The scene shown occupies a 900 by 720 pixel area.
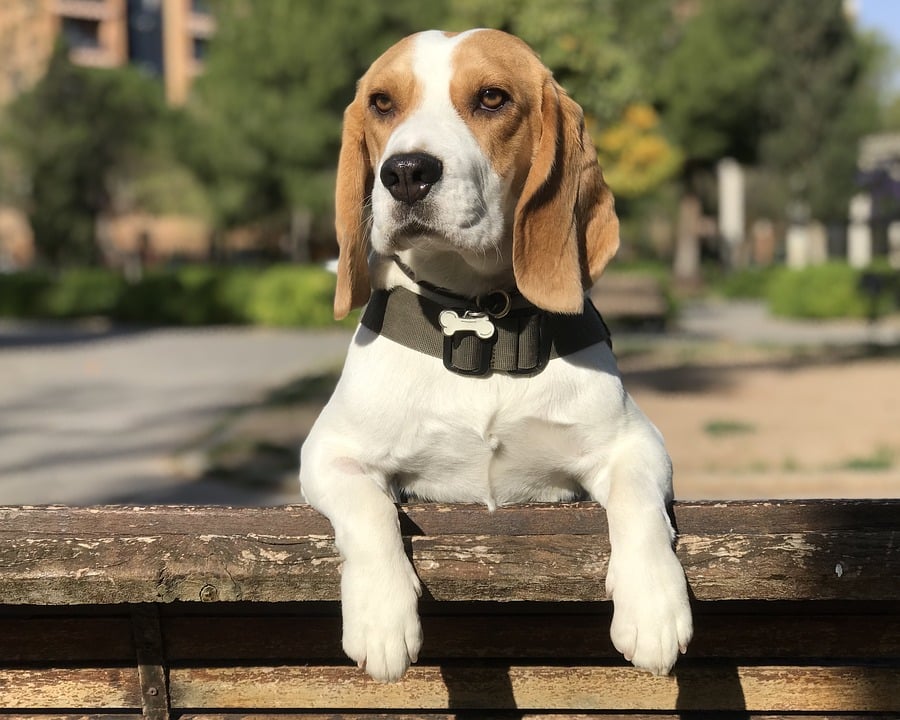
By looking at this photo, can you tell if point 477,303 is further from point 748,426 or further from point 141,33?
point 141,33

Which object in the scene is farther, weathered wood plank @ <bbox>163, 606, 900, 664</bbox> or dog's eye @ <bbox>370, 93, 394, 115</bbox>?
dog's eye @ <bbox>370, 93, 394, 115</bbox>

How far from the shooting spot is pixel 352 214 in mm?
2705

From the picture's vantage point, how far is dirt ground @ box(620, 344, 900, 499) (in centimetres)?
676

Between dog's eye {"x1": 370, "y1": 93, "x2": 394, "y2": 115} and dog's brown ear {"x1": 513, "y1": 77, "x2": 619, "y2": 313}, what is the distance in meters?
0.38

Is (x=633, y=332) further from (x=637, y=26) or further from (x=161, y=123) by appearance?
(x=161, y=123)

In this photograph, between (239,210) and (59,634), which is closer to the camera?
(59,634)

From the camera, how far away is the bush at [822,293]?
22.5 meters

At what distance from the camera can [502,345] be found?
2.43 metres

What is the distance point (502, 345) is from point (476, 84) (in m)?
0.66

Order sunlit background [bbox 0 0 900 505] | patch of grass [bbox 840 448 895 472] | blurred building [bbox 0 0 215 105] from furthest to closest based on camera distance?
blurred building [bbox 0 0 215 105]
sunlit background [bbox 0 0 900 505]
patch of grass [bbox 840 448 895 472]

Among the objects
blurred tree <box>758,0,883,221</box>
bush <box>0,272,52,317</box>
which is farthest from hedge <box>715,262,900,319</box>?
bush <box>0,272,52,317</box>

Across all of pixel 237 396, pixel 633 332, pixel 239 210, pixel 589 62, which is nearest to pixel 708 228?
pixel 239 210

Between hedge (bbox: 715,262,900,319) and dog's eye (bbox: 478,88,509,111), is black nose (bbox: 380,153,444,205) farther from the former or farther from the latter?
hedge (bbox: 715,262,900,319)

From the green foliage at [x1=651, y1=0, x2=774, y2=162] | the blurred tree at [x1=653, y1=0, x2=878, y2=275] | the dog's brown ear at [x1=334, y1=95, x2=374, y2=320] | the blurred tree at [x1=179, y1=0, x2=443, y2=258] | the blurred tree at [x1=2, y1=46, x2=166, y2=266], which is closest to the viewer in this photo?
the dog's brown ear at [x1=334, y1=95, x2=374, y2=320]
